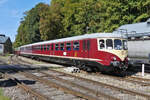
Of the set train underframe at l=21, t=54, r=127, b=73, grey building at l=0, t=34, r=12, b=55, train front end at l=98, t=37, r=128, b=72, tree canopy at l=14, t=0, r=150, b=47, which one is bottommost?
train underframe at l=21, t=54, r=127, b=73

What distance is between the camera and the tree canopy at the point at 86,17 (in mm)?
28656

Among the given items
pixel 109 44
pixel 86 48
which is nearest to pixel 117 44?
pixel 109 44

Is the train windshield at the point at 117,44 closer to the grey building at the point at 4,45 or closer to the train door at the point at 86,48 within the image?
the train door at the point at 86,48

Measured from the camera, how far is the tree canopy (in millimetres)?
28656

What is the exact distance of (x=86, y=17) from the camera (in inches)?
1449

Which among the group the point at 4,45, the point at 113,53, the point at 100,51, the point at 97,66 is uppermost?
the point at 4,45

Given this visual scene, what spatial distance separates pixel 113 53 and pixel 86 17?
2622cm

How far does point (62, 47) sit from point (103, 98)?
35.6 ft

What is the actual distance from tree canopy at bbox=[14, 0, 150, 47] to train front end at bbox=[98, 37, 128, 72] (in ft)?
55.8

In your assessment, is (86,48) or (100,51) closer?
(100,51)

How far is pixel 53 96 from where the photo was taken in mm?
7141

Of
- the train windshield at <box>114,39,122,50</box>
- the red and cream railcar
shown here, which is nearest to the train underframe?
the red and cream railcar

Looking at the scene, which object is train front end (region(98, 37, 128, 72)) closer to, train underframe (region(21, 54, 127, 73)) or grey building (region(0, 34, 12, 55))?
train underframe (region(21, 54, 127, 73))

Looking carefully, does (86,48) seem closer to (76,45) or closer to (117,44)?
(76,45)
